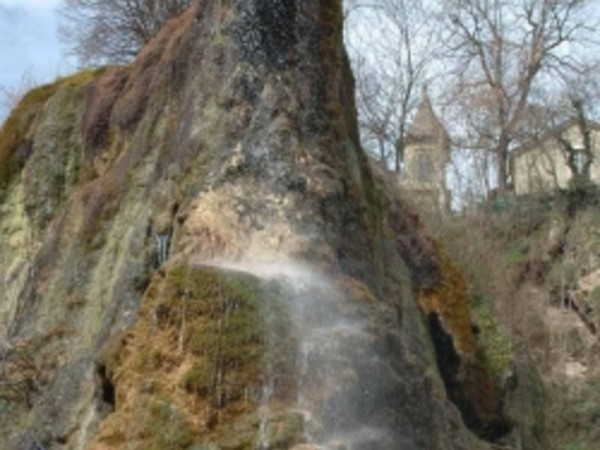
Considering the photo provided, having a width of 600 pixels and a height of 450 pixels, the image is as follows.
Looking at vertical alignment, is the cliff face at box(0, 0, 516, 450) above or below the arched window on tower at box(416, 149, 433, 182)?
below

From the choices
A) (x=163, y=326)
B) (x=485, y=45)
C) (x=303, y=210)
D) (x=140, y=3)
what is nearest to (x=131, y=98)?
(x=303, y=210)

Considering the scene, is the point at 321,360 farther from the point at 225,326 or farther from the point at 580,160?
the point at 580,160

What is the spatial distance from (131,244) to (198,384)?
3.27 meters

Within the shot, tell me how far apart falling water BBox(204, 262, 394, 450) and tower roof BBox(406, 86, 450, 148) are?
2439 centimetres

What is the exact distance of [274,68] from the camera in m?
9.77

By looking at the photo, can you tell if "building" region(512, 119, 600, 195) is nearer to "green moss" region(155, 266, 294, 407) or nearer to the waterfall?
the waterfall

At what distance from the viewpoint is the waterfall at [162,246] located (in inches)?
382

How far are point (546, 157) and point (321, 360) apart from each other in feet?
95.1

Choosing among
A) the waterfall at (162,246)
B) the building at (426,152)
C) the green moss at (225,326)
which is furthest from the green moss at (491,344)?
the building at (426,152)

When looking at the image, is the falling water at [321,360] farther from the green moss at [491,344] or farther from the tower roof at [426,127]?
the tower roof at [426,127]

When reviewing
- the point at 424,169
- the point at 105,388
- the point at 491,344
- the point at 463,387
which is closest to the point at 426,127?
the point at 424,169

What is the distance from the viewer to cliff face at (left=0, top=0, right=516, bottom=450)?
754 cm

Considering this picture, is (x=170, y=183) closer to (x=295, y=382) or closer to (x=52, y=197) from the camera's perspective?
(x=295, y=382)

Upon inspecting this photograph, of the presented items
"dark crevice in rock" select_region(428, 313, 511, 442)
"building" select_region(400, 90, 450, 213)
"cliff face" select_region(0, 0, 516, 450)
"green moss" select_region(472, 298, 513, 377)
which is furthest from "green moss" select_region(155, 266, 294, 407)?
"building" select_region(400, 90, 450, 213)
